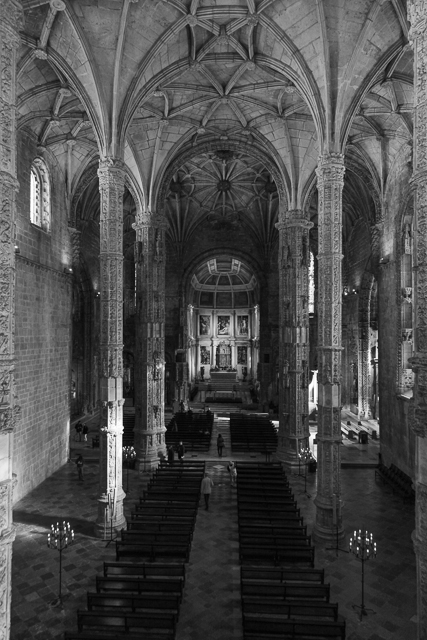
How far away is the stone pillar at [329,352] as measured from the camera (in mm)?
14453

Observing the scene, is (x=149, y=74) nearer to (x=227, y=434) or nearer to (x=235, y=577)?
(x=235, y=577)

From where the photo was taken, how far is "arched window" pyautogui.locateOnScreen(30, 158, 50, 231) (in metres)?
20.5

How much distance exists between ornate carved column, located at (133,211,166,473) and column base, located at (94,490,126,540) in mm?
7538

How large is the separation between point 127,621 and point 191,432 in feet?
62.1

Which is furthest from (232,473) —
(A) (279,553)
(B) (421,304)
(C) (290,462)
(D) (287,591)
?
(B) (421,304)

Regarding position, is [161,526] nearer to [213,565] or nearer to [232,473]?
[213,565]

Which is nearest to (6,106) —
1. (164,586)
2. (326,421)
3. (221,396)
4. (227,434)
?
(164,586)

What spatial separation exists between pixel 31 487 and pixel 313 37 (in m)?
20.8

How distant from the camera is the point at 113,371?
14984 millimetres

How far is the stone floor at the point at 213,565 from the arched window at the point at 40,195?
12498mm

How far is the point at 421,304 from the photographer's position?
274 inches

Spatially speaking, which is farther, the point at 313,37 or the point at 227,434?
the point at 227,434

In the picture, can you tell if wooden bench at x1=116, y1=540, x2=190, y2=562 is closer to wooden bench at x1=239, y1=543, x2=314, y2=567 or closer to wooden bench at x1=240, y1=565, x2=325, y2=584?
wooden bench at x1=239, y1=543, x2=314, y2=567

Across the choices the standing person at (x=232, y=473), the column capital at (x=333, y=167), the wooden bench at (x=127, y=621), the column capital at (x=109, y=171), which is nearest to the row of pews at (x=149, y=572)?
the wooden bench at (x=127, y=621)
